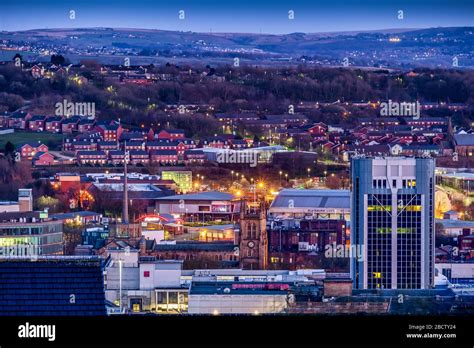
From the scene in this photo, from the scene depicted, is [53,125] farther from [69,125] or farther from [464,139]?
[464,139]

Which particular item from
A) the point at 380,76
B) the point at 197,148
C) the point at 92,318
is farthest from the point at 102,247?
the point at 380,76

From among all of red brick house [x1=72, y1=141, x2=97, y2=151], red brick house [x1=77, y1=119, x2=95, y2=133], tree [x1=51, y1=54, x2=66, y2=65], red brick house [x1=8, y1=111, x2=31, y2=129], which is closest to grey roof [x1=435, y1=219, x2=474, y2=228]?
red brick house [x1=72, y1=141, x2=97, y2=151]

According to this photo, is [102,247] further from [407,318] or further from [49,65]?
[49,65]

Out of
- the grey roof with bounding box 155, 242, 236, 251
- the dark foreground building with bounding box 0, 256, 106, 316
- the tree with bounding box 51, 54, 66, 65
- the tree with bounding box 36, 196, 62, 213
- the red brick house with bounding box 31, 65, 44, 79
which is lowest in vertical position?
the tree with bounding box 36, 196, 62, 213

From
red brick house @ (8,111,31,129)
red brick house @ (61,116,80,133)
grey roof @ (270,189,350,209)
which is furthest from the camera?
red brick house @ (8,111,31,129)

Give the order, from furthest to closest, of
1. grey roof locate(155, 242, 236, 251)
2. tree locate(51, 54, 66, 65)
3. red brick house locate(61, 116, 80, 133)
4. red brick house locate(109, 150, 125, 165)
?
tree locate(51, 54, 66, 65), red brick house locate(61, 116, 80, 133), red brick house locate(109, 150, 125, 165), grey roof locate(155, 242, 236, 251)

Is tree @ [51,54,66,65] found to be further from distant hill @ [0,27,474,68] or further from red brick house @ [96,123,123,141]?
red brick house @ [96,123,123,141]

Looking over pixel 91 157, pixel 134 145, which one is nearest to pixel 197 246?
pixel 91 157
